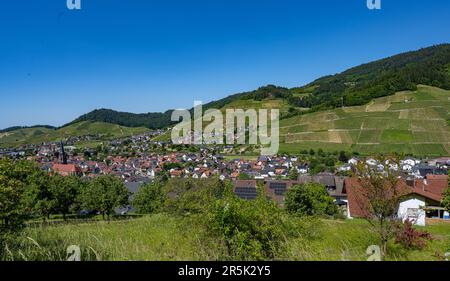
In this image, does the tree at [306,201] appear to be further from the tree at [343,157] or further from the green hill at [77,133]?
the green hill at [77,133]

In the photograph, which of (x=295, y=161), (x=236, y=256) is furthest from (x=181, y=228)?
(x=295, y=161)

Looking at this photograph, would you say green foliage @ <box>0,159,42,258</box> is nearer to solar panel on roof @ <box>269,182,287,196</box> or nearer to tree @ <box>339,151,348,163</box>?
solar panel on roof @ <box>269,182,287,196</box>

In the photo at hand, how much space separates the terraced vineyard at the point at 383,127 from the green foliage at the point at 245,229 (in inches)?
2845

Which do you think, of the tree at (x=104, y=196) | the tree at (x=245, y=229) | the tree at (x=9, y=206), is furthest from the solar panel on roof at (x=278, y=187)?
the tree at (x=9, y=206)

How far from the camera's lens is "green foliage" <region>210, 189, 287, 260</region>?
567cm

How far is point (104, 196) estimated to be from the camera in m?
28.2

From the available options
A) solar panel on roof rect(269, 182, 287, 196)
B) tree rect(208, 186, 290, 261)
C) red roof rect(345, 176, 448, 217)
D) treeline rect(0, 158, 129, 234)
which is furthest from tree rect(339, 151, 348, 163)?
tree rect(208, 186, 290, 261)

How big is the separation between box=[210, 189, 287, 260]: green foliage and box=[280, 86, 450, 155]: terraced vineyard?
72252 millimetres

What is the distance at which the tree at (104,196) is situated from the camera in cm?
2823

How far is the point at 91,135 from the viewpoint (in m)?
172

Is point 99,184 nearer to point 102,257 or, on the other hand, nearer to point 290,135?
point 102,257

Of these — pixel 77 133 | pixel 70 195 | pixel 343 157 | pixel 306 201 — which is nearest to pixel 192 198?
pixel 306 201

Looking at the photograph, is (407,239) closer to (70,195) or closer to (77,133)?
(70,195)

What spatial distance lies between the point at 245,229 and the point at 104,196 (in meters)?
24.3
